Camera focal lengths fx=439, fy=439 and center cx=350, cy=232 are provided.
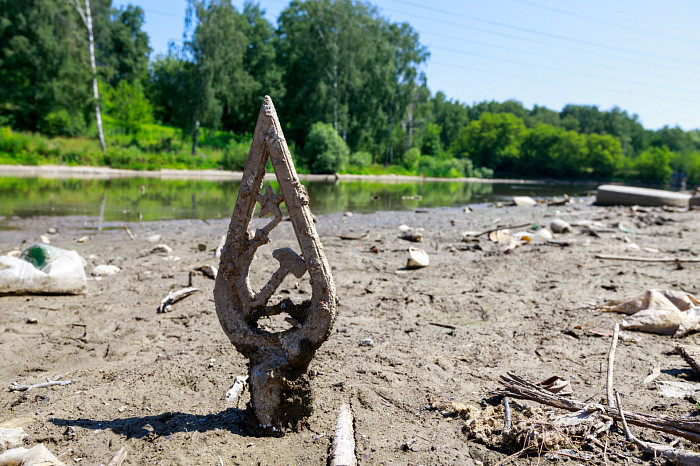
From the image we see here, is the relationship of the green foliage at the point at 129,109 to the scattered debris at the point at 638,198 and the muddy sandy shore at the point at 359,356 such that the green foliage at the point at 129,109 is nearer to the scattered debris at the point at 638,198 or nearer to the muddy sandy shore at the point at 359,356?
the muddy sandy shore at the point at 359,356

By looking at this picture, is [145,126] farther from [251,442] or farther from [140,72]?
[251,442]

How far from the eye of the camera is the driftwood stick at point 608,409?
2773 millimetres

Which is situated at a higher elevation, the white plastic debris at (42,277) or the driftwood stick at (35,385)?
the white plastic debris at (42,277)

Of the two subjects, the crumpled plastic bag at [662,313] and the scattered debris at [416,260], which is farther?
the scattered debris at [416,260]

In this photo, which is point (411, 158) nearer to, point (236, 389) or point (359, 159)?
point (359, 159)

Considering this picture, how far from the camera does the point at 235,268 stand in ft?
10.4

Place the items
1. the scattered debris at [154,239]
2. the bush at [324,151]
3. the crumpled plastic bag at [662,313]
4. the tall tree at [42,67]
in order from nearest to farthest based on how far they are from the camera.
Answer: the crumpled plastic bag at [662,313] < the scattered debris at [154,239] < the tall tree at [42,67] < the bush at [324,151]

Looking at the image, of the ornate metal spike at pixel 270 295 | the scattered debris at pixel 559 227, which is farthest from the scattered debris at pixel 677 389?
the scattered debris at pixel 559 227

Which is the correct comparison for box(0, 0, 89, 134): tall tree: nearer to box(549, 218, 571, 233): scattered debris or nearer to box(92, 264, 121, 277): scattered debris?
box(92, 264, 121, 277): scattered debris

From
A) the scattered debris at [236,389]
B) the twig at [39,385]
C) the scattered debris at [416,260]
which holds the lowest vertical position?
the twig at [39,385]

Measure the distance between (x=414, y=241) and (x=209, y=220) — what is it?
6.61 meters

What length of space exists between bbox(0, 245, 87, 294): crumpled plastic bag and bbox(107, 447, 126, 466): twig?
396 cm

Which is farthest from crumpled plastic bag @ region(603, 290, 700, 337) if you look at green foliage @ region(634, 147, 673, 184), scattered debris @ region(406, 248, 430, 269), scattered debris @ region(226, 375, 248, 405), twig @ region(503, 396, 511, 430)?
green foliage @ region(634, 147, 673, 184)

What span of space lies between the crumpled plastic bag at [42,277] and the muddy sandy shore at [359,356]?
0.45 feet
